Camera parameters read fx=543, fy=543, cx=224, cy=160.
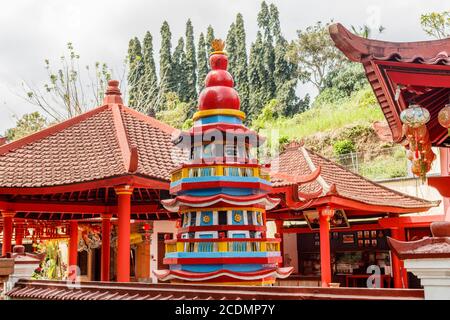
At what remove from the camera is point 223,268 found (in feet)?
28.8

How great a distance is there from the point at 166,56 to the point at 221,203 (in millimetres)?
46784

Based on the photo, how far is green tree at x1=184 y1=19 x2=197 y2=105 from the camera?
54.3 meters

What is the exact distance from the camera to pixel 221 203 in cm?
923

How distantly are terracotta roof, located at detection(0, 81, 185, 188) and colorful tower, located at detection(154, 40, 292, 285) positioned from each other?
4.24ft

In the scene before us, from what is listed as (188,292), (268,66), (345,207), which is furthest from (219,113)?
(268,66)

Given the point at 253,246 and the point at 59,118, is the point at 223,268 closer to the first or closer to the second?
the point at 253,246

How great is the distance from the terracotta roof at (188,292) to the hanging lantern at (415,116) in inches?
82.9

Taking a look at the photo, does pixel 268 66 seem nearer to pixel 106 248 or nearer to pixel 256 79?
pixel 256 79

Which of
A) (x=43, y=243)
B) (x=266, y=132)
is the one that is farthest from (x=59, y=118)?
(x=266, y=132)

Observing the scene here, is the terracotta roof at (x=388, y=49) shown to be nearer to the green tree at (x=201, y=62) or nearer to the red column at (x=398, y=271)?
the red column at (x=398, y=271)

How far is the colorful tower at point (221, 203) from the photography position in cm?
893

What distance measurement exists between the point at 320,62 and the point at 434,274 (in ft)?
149

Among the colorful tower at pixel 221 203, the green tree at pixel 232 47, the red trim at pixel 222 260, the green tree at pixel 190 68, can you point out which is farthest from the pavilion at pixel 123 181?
the green tree at pixel 190 68

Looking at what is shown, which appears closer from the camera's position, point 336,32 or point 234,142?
point 336,32
